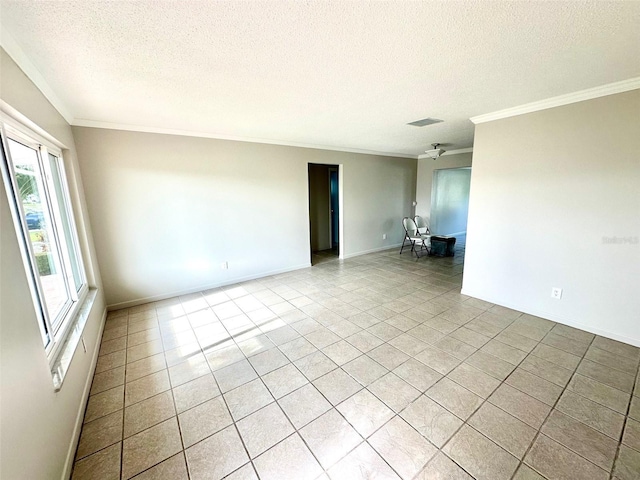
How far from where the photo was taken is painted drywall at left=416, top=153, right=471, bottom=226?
5.69 m

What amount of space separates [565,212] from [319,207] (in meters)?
4.41

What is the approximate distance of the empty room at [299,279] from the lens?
4.27ft

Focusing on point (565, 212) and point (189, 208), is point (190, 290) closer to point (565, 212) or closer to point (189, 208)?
point (189, 208)

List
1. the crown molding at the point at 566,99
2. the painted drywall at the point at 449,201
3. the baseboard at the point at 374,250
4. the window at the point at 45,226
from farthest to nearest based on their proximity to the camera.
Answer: the painted drywall at the point at 449,201 → the baseboard at the point at 374,250 → the crown molding at the point at 566,99 → the window at the point at 45,226

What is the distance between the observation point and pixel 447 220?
719cm

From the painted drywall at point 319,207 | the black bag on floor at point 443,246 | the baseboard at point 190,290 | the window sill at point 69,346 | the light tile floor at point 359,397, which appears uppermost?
the painted drywall at point 319,207

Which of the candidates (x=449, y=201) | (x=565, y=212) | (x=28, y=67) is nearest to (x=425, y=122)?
(x=565, y=212)

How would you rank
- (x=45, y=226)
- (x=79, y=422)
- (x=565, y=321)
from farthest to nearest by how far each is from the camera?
(x=565, y=321)
(x=45, y=226)
(x=79, y=422)

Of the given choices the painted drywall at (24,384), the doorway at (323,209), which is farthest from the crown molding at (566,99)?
the painted drywall at (24,384)

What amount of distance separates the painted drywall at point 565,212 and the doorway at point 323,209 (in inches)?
128

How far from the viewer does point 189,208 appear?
3512 millimetres

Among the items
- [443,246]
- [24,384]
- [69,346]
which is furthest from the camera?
[443,246]

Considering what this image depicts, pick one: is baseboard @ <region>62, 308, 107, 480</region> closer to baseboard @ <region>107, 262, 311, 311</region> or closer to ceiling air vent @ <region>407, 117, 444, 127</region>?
baseboard @ <region>107, 262, 311, 311</region>

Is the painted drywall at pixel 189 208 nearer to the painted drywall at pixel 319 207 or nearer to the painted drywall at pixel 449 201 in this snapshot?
the painted drywall at pixel 319 207
